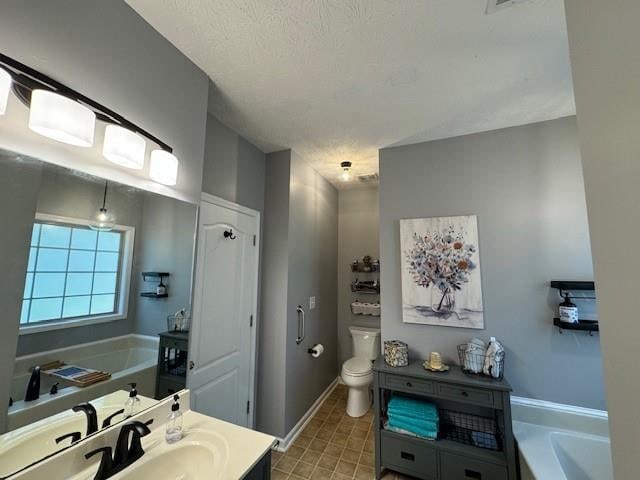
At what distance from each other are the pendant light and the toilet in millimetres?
2505

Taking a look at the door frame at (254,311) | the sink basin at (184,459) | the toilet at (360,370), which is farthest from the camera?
the toilet at (360,370)

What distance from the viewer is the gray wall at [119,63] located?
0.89 meters

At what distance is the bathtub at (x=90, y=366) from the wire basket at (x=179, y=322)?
111 millimetres

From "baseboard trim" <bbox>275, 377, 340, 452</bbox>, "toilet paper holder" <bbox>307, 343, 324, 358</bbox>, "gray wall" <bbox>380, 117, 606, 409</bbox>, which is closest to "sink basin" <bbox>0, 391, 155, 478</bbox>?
"baseboard trim" <bbox>275, 377, 340, 452</bbox>

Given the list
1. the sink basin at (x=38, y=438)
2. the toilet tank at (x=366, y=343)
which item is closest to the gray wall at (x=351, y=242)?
the toilet tank at (x=366, y=343)

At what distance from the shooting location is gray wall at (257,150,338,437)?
94.4 inches

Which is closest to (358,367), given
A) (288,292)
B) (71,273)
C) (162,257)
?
(288,292)

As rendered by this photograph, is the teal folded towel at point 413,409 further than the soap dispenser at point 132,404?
Yes

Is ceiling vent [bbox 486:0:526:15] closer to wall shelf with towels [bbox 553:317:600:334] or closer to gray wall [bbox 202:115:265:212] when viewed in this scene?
gray wall [bbox 202:115:265:212]

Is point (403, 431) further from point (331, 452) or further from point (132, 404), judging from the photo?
point (132, 404)

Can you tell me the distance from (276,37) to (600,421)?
3094 millimetres

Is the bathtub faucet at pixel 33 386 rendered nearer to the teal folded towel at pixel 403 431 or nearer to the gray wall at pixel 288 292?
the gray wall at pixel 288 292

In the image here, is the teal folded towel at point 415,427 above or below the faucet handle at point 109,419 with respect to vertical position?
below

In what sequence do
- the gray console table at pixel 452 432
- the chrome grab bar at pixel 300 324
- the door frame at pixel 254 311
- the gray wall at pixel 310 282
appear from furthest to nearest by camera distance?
1. the chrome grab bar at pixel 300 324
2. the gray wall at pixel 310 282
3. the door frame at pixel 254 311
4. the gray console table at pixel 452 432
